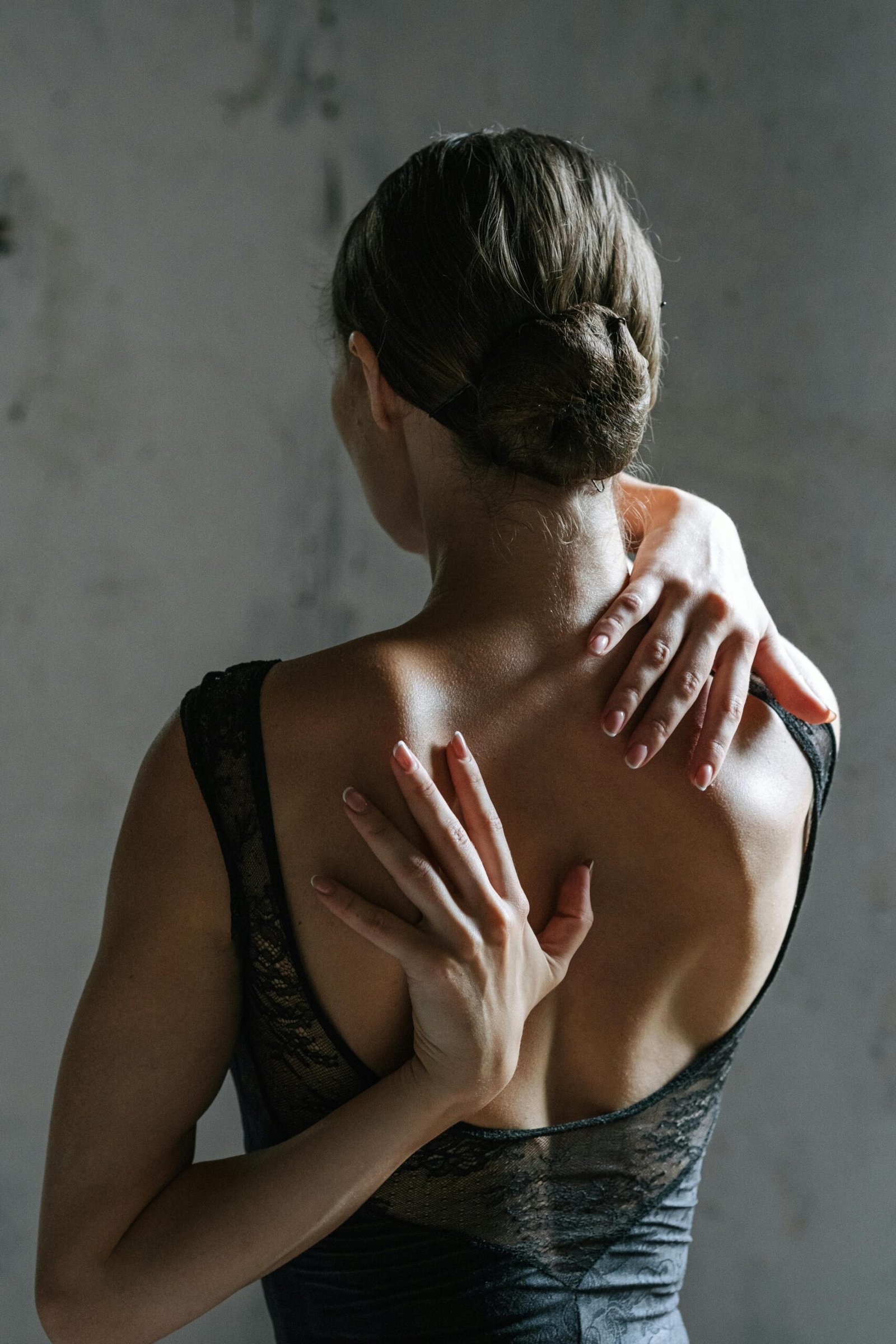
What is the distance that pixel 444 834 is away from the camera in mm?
786

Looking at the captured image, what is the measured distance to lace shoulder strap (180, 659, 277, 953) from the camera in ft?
2.68

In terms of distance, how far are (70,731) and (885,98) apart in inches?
66.8

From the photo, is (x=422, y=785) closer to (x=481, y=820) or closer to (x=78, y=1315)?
(x=481, y=820)

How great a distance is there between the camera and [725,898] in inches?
36.6

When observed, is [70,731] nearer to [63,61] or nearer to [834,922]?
[63,61]

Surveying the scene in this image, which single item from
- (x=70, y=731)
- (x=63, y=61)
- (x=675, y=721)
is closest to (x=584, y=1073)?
(x=675, y=721)

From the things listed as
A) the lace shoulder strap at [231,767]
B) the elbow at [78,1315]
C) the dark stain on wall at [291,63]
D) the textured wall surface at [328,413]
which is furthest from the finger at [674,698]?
the dark stain on wall at [291,63]

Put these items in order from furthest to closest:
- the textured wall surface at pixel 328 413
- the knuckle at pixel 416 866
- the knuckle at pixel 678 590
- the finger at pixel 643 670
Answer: the textured wall surface at pixel 328 413 < the knuckle at pixel 678 590 < the finger at pixel 643 670 < the knuckle at pixel 416 866

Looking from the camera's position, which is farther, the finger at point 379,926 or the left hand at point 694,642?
the left hand at point 694,642

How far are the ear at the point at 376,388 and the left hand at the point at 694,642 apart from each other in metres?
0.24

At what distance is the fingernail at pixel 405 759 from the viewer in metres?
0.78

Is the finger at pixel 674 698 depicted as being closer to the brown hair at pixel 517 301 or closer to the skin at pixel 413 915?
the skin at pixel 413 915

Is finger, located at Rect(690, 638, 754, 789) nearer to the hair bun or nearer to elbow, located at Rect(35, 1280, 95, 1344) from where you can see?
the hair bun

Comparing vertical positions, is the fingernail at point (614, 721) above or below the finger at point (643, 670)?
below
